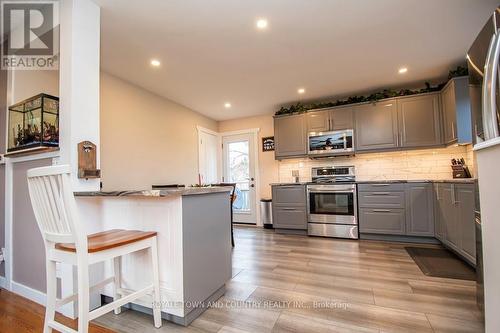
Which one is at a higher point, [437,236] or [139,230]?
[139,230]

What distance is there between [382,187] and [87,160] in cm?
378

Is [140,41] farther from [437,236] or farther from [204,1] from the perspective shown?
[437,236]

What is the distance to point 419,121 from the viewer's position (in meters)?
3.64

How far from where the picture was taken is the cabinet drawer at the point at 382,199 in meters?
3.52

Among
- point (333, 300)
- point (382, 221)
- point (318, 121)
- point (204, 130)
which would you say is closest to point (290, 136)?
point (318, 121)

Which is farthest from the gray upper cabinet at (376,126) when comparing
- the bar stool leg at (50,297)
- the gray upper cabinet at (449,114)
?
the bar stool leg at (50,297)

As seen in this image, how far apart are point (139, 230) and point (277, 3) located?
7.01 ft

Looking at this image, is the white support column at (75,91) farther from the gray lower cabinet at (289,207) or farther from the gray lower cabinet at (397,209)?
the gray lower cabinet at (397,209)

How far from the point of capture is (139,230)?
5.57ft

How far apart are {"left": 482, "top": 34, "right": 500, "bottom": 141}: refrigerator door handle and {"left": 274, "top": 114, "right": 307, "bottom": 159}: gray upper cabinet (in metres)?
3.24

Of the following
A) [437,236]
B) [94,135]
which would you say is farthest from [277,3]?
[437,236]

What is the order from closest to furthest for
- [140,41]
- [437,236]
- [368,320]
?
[368,320], [140,41], [437,236]

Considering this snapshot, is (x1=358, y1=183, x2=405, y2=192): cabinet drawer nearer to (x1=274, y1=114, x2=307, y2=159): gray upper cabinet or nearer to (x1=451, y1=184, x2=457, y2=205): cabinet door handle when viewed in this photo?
(x1=451, y1=184, x2=457, y2=205): cabinet door handle

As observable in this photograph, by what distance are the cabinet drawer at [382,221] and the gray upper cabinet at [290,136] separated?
1.49m
